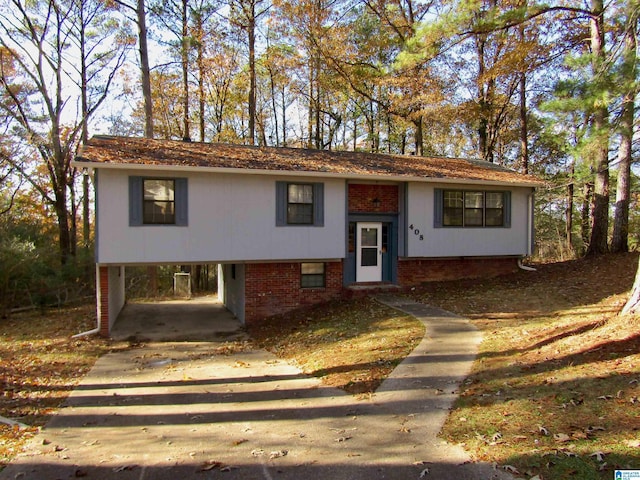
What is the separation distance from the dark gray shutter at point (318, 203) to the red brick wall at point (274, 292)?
1474 millimetres

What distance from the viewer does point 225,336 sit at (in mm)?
12297

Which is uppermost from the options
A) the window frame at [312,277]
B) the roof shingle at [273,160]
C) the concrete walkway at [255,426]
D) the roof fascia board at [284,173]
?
the roof shingle at [273,160]

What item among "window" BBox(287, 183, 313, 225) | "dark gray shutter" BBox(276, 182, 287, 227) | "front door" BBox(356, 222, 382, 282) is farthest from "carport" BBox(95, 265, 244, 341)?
"front door" BBox(356, 222, 382, 282)

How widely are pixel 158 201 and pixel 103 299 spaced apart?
3033 mm

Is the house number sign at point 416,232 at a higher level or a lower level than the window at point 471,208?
lower

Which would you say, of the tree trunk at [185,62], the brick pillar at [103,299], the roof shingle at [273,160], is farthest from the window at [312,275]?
the tree trunk at [185,62]

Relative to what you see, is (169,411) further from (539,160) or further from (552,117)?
(539,160)

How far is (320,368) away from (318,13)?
65.9ft

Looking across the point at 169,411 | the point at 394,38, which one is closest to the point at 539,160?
the point at 394,38

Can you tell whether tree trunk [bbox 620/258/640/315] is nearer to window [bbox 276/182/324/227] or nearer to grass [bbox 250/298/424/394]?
grass [bbox 250/298/424/394]

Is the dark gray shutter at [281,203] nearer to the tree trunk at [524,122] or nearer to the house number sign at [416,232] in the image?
the house number sign at [416,232]

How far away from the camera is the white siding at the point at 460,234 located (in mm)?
14047

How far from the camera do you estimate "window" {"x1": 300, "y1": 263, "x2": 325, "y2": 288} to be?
1355 cm

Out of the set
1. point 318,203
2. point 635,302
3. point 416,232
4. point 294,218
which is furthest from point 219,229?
point 635,302
